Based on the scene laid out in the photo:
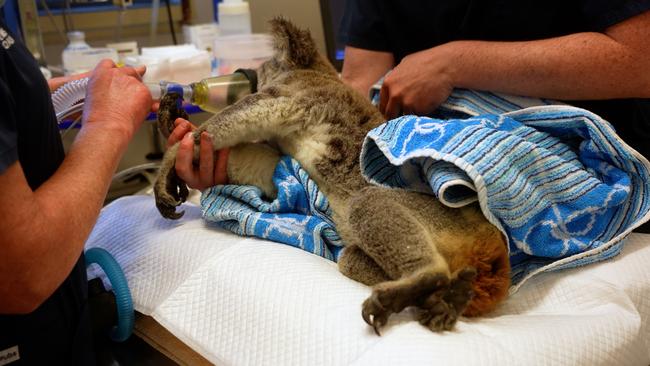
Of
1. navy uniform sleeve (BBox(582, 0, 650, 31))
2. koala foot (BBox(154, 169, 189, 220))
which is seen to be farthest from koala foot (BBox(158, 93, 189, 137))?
navy uniform sleeve (BBox(582, 0, 650, 31))

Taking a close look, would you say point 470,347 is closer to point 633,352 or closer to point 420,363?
point 420,363

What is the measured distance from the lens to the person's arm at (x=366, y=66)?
141cm

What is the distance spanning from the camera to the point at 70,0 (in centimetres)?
210

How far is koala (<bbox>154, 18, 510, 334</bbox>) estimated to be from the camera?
0.75m

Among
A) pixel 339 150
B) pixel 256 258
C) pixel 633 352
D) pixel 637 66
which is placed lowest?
pixel 633 352

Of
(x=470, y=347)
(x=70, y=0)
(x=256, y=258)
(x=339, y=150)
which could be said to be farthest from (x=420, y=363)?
(x=70, y=0)

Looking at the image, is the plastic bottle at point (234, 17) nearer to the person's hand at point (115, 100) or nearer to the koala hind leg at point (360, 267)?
the person's hand at point (115, 100)

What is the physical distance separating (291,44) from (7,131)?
0.73 m

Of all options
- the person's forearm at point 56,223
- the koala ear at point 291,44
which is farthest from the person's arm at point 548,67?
the person's forearm at point 56,223

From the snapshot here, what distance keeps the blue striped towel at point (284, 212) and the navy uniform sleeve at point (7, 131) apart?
43 cm

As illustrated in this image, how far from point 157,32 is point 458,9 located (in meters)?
1.53

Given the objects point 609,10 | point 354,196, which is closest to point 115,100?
point 354,196

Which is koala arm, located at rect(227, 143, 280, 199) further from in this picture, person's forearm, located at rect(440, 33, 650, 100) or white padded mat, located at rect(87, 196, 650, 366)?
person's forearm, located at rect(440, 33, 650, 100)

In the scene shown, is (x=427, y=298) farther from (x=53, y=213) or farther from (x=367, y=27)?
(x=367, y=27)
